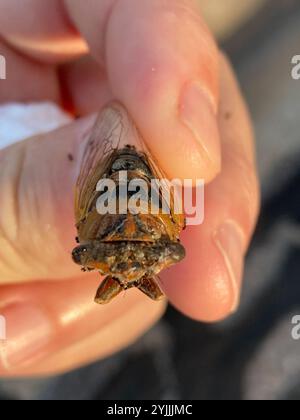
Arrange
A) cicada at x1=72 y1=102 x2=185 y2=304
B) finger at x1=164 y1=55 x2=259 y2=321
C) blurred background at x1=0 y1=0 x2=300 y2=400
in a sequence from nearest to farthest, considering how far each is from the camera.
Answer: cicada at x1=72 y1=102 x2=185 y2=304
finger at x1=164 y1=55 x2=259 y2=321
blurred background at x1=0 y1=0 x2=300 y2=400

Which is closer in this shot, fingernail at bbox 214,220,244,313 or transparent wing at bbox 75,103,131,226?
transparent wing at bbox 75,103,131,226

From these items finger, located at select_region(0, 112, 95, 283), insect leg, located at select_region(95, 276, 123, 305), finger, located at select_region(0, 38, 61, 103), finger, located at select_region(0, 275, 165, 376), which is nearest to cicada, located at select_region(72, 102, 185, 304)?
insect leg, located at select_region(95, 276, 123, 305)

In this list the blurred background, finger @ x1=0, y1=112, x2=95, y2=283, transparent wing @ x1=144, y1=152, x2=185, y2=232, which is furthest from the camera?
the blurred background

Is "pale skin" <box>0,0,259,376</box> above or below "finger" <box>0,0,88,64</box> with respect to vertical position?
below

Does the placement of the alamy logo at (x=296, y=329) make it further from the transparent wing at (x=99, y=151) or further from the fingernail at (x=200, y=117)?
the transparent wing at (x=99, y=151)

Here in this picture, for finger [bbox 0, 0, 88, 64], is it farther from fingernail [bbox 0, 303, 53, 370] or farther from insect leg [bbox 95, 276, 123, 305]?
insect leg [bbox 95, 276, 123, 305]

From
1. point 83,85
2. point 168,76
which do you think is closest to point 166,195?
point 168,76
